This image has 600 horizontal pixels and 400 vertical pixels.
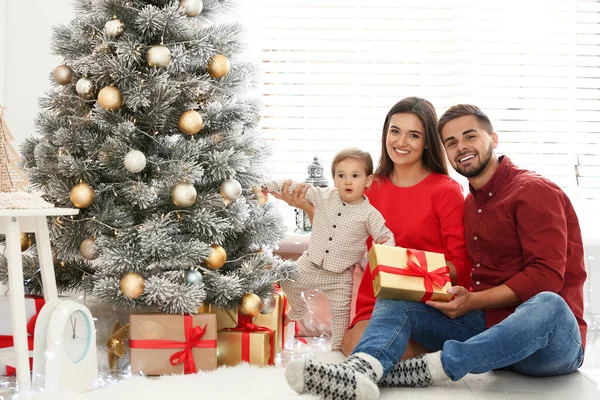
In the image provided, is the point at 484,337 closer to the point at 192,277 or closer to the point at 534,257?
the point at 534,257

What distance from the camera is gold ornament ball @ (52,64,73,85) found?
88.6 inches

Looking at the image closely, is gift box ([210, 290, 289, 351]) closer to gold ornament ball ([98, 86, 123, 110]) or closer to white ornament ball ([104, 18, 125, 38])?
gold ornament ball ([98, 86, 123, 110])

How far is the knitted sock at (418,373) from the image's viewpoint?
1.95 m

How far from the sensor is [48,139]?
2.27 meters

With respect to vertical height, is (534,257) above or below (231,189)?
below

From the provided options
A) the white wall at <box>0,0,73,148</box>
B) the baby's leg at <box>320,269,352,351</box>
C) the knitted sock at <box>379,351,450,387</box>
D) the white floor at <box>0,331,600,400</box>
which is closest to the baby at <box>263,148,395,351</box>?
the baby's leg at <box>320,269,352,351</box>

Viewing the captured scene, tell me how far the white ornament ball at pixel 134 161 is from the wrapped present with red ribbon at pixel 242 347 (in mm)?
635

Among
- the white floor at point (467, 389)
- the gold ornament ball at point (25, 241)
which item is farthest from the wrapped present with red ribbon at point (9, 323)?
the gold ornament ball at point (25, 241)

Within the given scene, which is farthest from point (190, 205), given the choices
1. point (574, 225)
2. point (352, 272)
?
point (574, 225)

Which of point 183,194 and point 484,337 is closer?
point 484,337

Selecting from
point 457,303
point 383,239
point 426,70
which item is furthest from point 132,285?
point 426,70

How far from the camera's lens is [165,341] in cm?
215

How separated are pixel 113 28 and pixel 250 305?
100 centimetres

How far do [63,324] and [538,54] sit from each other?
256cm
